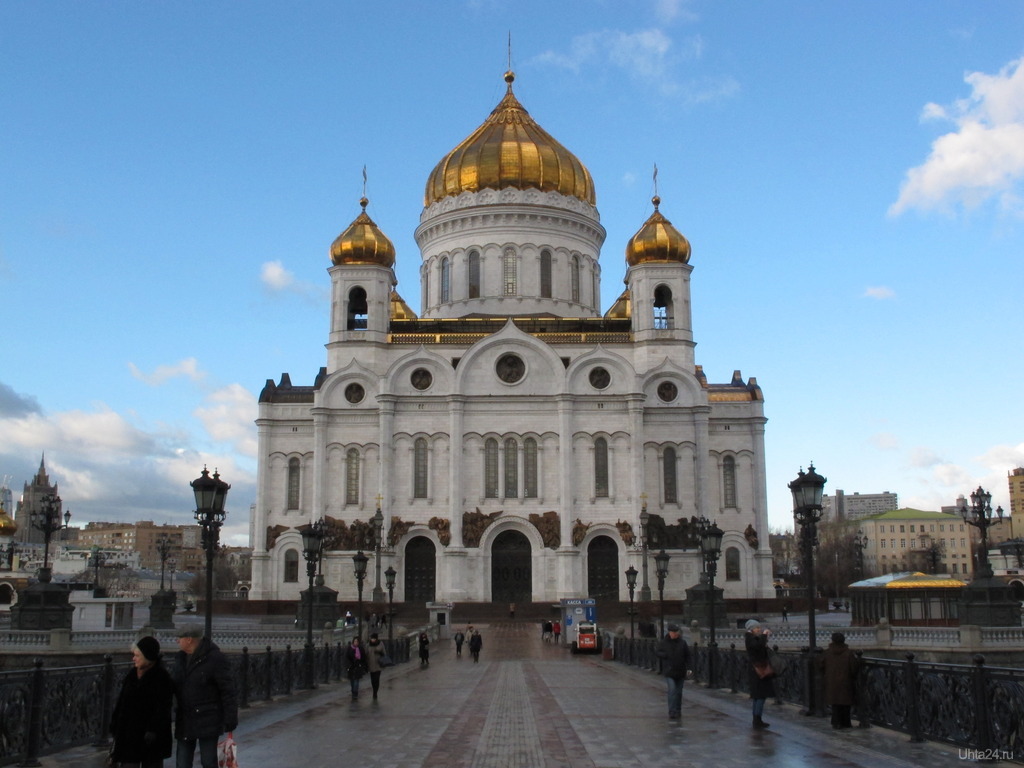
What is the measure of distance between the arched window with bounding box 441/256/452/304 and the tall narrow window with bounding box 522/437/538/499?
10.6 meters

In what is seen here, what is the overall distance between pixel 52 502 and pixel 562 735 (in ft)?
80.0

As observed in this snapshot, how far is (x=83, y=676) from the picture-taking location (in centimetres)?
1177

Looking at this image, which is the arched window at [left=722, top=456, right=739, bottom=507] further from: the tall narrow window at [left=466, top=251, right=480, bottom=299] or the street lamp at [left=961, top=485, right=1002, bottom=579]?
the street lamp at [left=961, top=485, right=1002, bottom=579]

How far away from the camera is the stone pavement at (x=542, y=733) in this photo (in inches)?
429

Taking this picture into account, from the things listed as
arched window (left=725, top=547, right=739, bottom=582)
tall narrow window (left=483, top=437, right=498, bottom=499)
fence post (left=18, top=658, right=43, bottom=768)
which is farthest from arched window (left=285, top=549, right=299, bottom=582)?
fence post (left=18, top=658, right=43, bottom=768)

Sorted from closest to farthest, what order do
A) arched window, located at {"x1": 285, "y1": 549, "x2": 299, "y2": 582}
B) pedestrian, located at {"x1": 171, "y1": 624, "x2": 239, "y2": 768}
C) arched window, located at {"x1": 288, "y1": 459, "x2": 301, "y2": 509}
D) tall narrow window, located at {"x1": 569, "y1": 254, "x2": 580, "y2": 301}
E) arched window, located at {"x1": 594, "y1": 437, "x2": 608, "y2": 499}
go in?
pedestrian, located at {"x1": 171, "y1": 624, "x2": 239, "y2": 768}
arched window, located at {"x1": 594, "y1": 437, "x2": 608, "y2": 499}
arched window, located at {"x1": 285, "y1": 549, "x2": 299, "y2": 582}
arched window, located at {"x1": 288, "y1": 459, "x2": 301, "y2": 509}
tall narrow window, located at {"x1": 569, "y1": 254, "x2": 580, "y2": 301}

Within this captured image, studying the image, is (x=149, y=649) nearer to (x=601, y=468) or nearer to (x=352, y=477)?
(x=601, y=468)

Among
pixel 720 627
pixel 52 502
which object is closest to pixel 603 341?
pixel 720 627

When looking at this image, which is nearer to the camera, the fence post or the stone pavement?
the fence post

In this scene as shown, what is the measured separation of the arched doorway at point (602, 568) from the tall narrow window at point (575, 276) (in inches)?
564

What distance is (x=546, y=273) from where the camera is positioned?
56875 mm

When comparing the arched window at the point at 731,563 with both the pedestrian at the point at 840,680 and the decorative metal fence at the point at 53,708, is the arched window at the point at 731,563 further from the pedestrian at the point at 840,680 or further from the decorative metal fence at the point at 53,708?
the decorative metal fence at the point at 53,708

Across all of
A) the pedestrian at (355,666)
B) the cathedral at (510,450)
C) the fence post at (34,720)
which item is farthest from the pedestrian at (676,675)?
the cathedral at (510,450)

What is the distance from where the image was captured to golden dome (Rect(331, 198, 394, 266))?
5288 centimetres
